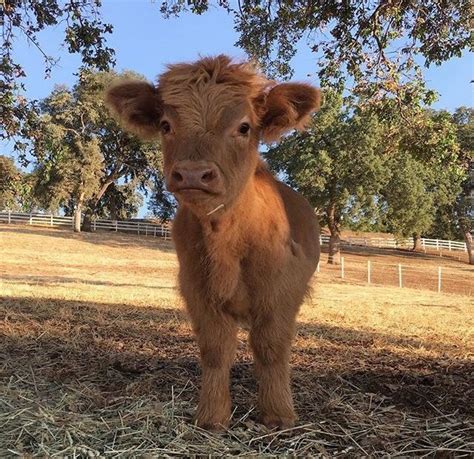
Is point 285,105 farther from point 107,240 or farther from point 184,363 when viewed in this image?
point 107,240

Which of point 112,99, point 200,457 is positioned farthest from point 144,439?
point 112,99

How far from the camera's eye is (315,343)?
744cm

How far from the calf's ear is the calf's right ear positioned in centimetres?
85

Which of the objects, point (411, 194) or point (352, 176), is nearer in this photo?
point (352, 176)

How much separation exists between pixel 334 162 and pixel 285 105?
3147 cm

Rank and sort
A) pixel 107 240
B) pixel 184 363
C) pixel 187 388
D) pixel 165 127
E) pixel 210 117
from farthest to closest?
pixel 107 240 → pixel 184 363 → pixel 187 388 → pixel 165 127 → pixel 210 117

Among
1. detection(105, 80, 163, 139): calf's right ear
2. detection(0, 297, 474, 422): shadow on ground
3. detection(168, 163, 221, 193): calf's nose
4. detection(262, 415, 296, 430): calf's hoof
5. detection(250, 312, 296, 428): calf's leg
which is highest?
→ detection(105, 80, 163, 139): calf's right ear

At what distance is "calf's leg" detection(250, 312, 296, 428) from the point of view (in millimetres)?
4043

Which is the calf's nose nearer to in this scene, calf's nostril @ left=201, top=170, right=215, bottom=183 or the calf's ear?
calf's nostril @ left=201, top=170, right=215, bottom=183

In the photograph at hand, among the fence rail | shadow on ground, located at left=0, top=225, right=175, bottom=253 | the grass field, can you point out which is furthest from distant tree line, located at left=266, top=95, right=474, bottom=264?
the grass field

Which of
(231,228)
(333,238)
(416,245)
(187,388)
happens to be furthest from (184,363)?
(416,245)

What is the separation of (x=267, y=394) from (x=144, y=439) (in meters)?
1.00

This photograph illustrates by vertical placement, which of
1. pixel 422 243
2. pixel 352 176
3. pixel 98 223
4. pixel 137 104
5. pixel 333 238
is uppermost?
pixel 352 176

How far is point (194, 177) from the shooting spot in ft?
10.5
